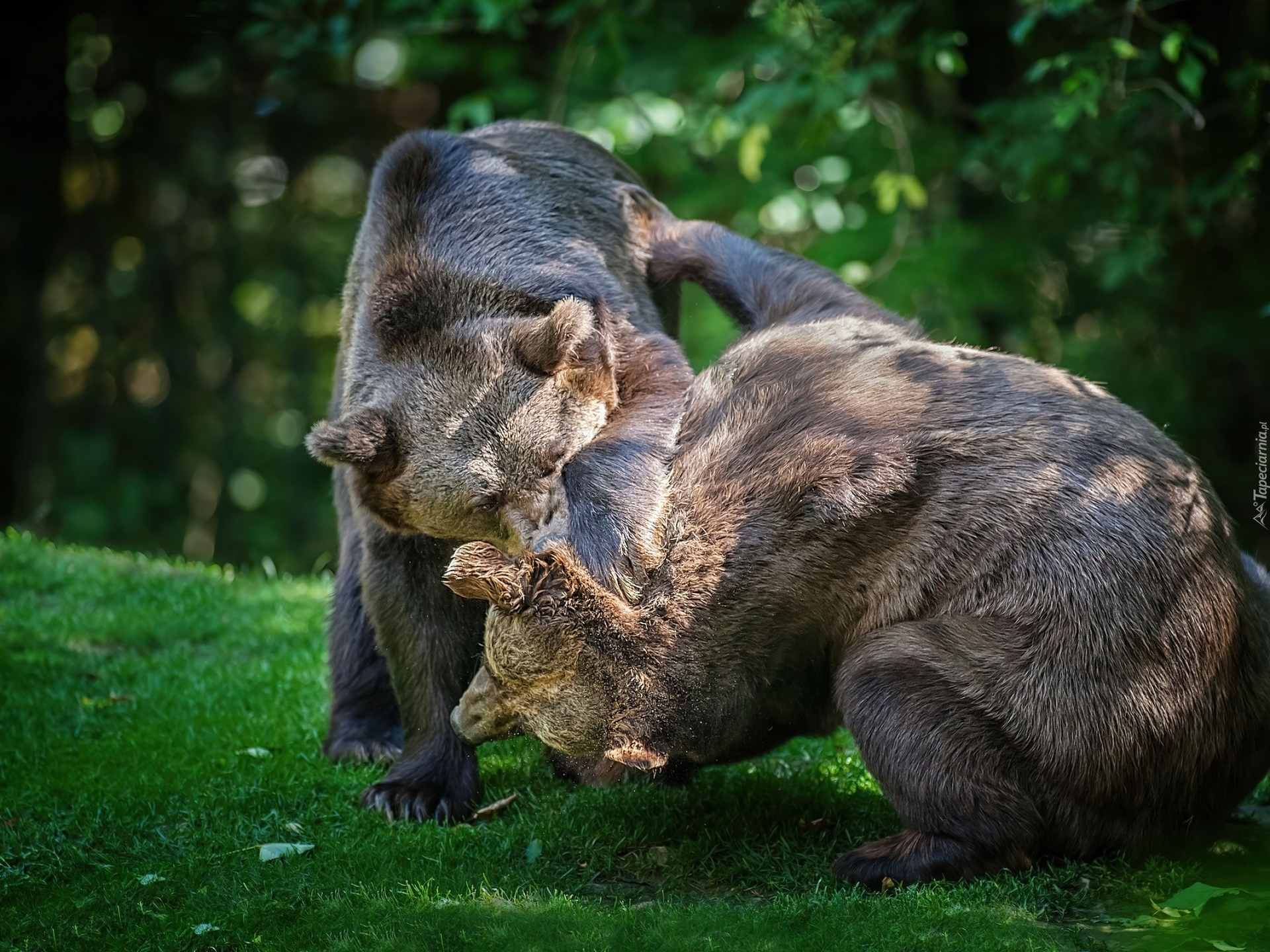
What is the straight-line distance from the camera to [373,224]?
6.02 m

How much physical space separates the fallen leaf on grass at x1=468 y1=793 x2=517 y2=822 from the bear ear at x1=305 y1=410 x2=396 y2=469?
4.69 ft

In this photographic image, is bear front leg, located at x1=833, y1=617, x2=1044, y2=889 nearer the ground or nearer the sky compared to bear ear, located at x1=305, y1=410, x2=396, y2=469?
nearer the ground

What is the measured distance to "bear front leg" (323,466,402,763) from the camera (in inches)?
237

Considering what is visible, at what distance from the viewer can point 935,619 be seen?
172 inches

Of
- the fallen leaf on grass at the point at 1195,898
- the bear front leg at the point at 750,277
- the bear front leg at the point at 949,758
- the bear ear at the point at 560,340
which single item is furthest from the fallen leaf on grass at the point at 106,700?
the fallen leaf on grass at the point at 1195,898

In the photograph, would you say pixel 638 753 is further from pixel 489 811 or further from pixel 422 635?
pixel 422 635

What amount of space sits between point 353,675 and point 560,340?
1.89 metres

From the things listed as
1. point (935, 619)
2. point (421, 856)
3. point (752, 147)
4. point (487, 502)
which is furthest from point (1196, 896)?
point (752, 147)

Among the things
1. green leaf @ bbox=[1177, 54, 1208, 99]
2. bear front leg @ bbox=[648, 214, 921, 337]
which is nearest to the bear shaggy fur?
bear front leg @ bbox=[648, 214, 921, 337]

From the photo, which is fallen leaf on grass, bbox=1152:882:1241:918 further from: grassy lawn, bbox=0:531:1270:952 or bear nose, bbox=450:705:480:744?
bear nose, bbox=450:705:480:744

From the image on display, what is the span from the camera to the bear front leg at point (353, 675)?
602cm

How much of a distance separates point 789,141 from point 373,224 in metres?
5.86

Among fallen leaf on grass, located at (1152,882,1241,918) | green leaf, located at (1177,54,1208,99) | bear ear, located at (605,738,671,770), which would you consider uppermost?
green leaf, located at (1177,54,1208,99)

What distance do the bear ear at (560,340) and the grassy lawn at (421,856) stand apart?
173 cm
